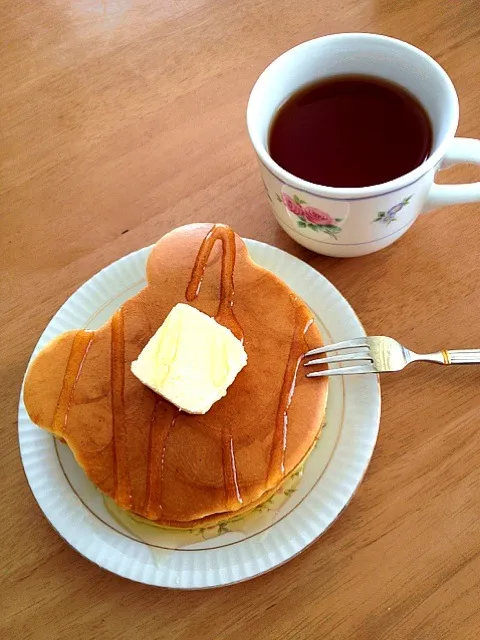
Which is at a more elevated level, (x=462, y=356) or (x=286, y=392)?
(x=286, y=392)

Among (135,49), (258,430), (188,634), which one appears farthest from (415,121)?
(188,634)

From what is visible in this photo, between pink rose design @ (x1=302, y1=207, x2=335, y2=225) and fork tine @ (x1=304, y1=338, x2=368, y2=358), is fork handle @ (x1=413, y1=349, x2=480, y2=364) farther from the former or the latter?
pink rose design @ (x1=302, y1=207, x2=335, y2=225)

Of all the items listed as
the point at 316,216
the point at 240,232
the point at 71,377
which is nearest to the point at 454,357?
the point at 316,216

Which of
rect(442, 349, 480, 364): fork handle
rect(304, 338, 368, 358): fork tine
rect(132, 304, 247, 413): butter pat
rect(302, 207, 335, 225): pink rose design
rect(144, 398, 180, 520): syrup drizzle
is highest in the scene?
rect(302, 207, 335, 225): pink rose design

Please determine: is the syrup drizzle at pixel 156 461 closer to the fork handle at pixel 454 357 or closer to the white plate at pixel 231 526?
the white plate at pixel 231 526

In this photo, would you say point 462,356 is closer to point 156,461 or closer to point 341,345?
point 341,345

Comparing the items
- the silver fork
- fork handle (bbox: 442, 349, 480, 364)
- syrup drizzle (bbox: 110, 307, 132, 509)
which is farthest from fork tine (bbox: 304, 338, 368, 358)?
syrup drizzle (bbox: 110, 307, 132, 509)
